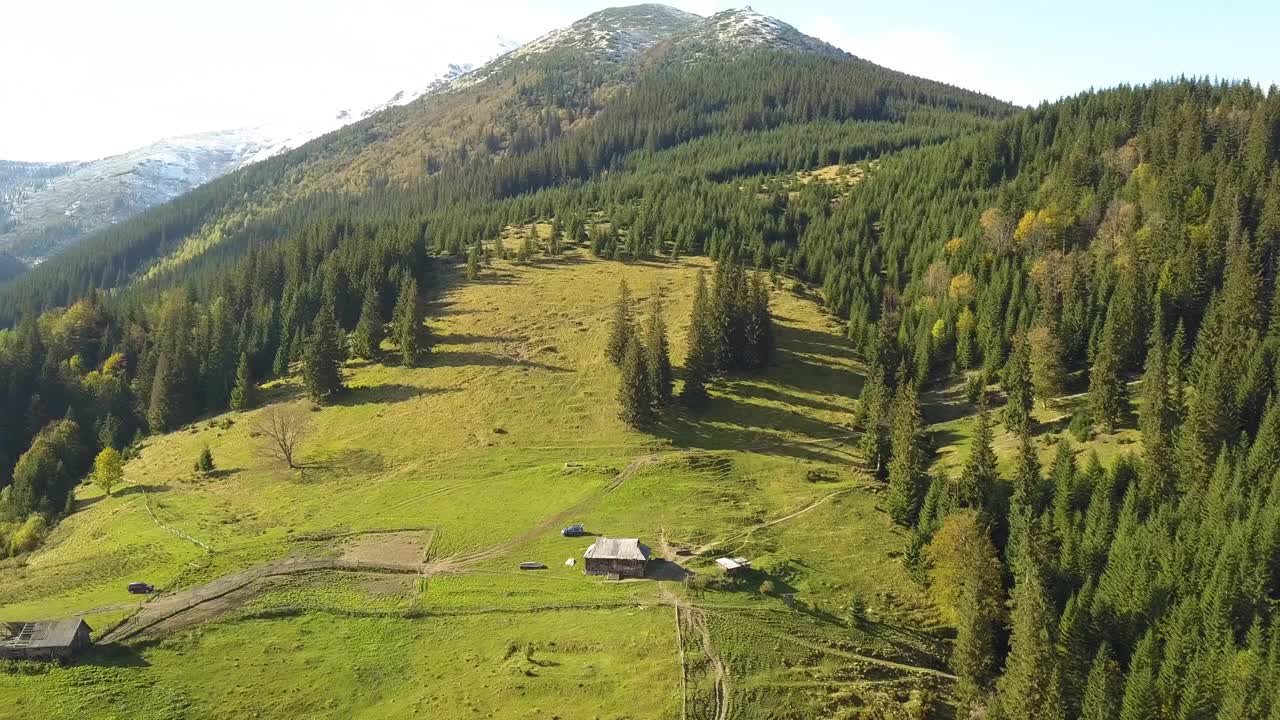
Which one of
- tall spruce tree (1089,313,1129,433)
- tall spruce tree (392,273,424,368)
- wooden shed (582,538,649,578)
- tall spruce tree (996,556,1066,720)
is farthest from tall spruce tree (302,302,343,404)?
tall spruce tree (1089,313,1129,433)

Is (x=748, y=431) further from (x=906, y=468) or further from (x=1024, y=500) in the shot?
(x=1024, y=500)

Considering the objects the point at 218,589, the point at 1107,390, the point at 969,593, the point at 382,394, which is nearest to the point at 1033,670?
the point at 969,593

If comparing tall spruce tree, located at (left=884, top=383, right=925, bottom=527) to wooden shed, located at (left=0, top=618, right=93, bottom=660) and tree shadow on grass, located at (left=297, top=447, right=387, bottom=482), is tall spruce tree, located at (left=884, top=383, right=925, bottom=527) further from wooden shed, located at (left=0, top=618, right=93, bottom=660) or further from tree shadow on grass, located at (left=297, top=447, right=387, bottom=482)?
wooden shed, located at (left=0, top=618, right=93, bottom=660)

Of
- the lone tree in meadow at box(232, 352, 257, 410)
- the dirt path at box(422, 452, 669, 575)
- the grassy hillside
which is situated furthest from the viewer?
the lone tree in meadow at box(232, 352, 257, 410)

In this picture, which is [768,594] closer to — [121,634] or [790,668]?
[790,668]

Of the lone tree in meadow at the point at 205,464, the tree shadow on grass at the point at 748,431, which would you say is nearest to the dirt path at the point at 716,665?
the tree shadow on grass at the point at 748,431

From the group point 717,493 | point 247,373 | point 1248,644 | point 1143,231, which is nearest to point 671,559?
point 717,493
